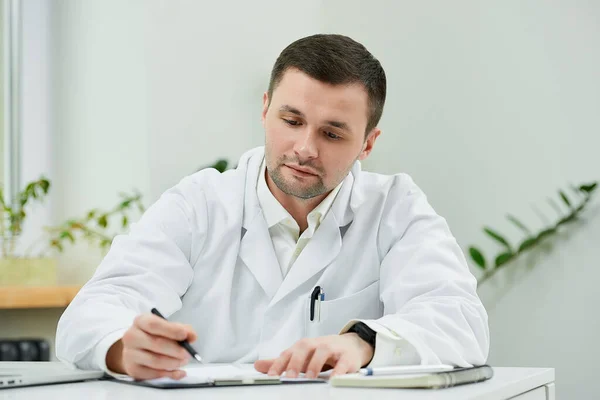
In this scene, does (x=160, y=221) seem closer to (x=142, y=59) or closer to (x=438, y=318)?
(x=438, y=318)

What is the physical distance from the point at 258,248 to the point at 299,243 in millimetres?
88

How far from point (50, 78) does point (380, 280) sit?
2242mm

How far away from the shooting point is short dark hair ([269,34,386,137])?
1.55 m

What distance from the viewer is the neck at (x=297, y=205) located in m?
1.68

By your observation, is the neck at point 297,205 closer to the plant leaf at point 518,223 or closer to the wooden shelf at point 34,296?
the wooden shelf at point 34,296

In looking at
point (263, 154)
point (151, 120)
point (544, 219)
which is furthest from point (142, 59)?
point (544, 219)

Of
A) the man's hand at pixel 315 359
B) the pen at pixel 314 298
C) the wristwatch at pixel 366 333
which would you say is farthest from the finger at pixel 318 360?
the pen at pixel 314 298

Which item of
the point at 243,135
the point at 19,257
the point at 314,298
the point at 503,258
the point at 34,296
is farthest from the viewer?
the point at 243,135

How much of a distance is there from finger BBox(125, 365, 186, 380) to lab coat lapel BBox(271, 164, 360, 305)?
1.73 feet

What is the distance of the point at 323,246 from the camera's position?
1603 millimetres

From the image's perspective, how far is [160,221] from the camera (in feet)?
5.10

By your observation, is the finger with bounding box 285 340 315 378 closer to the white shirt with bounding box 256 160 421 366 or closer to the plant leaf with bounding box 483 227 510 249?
the white shirt with bounding box 256 160 421 366

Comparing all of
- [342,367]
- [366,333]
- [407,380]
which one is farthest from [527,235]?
[407,380]

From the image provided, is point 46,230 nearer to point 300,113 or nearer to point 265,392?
point 300,113
